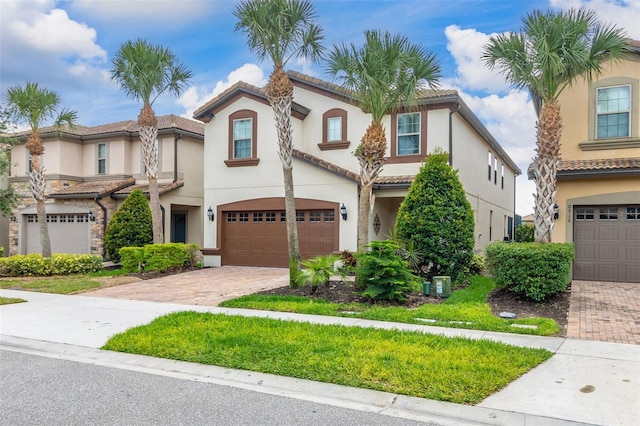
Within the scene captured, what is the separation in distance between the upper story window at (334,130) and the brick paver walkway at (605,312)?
29.3 feet

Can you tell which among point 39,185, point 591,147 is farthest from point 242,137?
point 591,147

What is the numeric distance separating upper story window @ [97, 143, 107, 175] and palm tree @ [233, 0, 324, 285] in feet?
44.3

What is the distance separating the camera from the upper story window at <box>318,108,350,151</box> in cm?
1686

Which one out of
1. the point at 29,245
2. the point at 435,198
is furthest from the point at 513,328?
the point at 29,245

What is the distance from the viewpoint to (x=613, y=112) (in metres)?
12.9

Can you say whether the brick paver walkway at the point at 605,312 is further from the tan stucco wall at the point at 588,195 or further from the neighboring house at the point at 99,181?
the neighboring house at the point at 99,181

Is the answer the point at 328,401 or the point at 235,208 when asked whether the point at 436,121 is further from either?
the point at 328,401

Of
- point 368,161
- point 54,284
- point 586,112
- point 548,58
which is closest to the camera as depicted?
point 548,58

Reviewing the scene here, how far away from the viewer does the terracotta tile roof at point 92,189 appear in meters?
19.8

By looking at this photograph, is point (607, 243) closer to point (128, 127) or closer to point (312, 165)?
point (312, 165)

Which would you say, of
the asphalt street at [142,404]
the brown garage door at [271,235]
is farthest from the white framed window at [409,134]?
the asphalt street at [142,404]

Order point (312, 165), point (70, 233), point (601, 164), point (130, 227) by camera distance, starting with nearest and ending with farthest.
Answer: point (601, 164) → point (312, 165) → point (130, 227) → point (70, 233)

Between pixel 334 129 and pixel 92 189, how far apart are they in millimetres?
11456

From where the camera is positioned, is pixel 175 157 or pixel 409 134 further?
pixel 175 157
